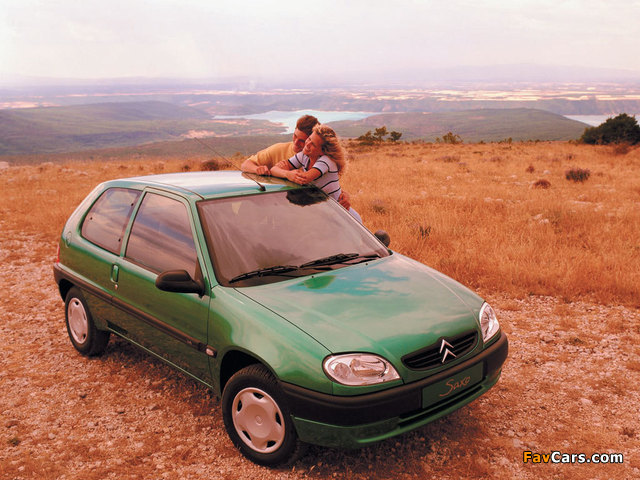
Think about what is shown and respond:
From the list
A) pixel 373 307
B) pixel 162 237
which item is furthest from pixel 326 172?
pixel 373 307

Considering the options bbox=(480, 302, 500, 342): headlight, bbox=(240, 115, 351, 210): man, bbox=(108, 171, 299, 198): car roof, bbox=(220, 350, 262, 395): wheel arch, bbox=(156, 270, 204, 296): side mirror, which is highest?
bbox=(240, 115, 351, 210): man

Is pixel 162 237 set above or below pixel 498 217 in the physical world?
above

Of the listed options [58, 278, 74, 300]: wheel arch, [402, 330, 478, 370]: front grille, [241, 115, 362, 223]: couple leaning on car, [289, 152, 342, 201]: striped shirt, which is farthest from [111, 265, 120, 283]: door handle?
[402, 330, 478, 370]: front grille

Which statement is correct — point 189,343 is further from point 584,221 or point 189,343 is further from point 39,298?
point 584,221

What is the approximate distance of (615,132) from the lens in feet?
101

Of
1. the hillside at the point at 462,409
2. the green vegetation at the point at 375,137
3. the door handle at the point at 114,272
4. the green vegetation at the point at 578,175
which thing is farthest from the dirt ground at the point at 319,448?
the green vegetation at the point at 375,137

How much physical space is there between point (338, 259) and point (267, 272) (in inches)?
22.5

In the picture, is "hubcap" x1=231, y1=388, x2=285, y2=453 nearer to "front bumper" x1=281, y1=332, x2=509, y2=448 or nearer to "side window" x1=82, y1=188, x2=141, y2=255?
"front bumper" x1=281, y1=332, x2=509, y2=448

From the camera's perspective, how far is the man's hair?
5387 millimetres

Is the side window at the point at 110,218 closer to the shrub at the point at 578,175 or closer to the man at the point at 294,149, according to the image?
the man at the point at 294,149

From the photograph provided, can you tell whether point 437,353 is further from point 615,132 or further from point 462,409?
point 615,132

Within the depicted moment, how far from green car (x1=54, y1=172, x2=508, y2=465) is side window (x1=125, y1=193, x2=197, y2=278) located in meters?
0.01

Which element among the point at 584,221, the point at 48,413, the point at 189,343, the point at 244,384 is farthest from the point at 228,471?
the point at 584,221

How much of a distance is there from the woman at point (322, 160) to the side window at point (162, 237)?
137 centimetres
